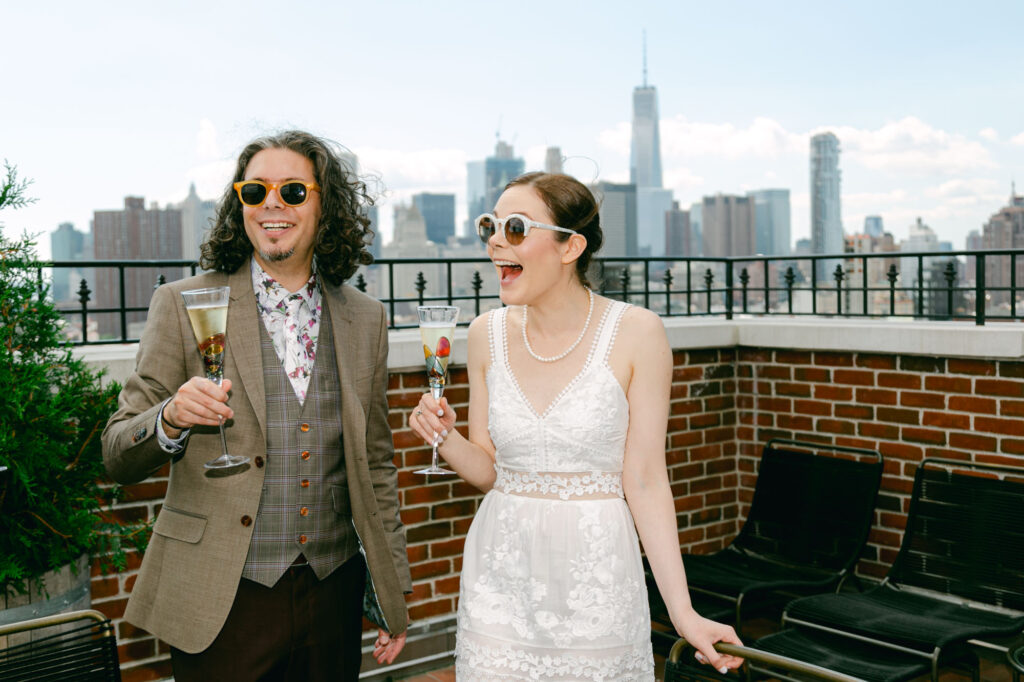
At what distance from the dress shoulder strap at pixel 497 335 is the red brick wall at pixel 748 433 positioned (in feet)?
6.15

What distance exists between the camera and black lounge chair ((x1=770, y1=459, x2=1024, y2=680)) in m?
3.58

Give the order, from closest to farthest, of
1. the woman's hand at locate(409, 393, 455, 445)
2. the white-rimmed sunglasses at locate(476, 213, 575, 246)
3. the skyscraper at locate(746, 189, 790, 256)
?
the woman's hand at locate(409, 393, 455, 445), the white-rimmed sunglasses at locate(476, 213, 575, 246), the skyscraper at locate(746, 189, 790, 256)

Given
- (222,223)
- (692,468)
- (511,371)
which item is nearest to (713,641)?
(511,371)

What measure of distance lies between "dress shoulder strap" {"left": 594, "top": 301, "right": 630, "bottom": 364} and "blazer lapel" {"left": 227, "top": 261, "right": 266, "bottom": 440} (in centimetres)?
79

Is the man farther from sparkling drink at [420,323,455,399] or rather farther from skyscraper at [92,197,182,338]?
skyscraper at [92,197,182,338]

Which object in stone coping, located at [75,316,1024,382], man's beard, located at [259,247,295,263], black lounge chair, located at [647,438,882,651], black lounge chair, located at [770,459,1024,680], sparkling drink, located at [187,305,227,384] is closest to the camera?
sparkling drink, located at [187,305,227,384]

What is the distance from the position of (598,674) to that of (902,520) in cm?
317

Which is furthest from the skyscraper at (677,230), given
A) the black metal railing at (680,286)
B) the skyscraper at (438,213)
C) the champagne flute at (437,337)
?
Answer: the champagne flute at (437,337)

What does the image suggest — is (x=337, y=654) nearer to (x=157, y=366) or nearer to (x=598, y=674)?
(x=598, y=674)

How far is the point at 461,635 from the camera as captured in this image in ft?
6.94

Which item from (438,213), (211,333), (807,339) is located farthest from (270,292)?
(438,213)

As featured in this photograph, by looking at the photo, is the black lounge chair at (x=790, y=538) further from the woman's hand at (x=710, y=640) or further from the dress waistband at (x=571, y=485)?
the woman's hand at (x=710, y=640)

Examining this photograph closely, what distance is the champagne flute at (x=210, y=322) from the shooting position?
6.09 feet

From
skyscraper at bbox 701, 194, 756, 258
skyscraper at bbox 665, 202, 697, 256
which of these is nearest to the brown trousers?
skyscraper at bbox 665, 202, 697, 256
